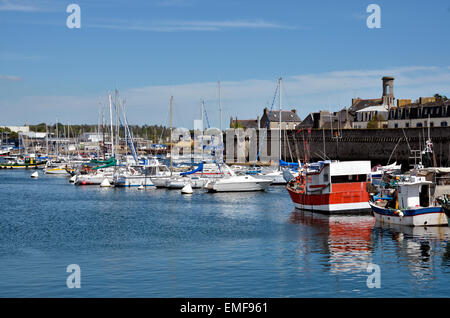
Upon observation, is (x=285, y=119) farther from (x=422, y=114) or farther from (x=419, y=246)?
(x=419, y=246)

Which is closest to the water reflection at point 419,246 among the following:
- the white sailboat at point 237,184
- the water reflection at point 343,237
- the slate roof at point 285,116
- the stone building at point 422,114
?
the water reflection at point 343,237

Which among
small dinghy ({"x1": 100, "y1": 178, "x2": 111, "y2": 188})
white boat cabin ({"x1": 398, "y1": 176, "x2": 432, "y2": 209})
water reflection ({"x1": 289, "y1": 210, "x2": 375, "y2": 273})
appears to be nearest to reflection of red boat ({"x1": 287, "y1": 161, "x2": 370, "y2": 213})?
water reflection ({"x1": 289, "y1": 210, "x2": 375, "y2": 273})

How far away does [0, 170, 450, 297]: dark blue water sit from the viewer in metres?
25.2

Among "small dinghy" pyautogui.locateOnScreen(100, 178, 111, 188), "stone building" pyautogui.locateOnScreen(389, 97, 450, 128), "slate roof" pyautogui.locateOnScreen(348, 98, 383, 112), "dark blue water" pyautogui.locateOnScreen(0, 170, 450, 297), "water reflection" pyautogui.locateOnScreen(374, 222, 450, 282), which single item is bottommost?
"dark blue water" pyautogui.locateOnScreen(0, 170, 450, 297)

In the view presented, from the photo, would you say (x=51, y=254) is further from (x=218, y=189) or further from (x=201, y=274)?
(x=218, y=189)

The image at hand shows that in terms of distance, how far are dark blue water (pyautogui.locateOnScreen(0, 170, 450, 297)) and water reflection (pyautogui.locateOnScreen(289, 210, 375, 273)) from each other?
2.4 inches

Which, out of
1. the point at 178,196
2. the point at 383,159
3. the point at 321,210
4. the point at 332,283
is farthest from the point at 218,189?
the point at 332,283

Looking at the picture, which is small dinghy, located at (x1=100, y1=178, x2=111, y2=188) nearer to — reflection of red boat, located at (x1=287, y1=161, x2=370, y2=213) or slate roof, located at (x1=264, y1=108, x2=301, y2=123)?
reflection of red boat, located at (x1=287, y1=161, x2=370, y2=213)

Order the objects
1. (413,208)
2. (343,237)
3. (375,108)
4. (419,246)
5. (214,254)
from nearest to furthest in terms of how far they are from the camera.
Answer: (214,254) < (419,246) < (343,237) < (413,208) < (375,108)

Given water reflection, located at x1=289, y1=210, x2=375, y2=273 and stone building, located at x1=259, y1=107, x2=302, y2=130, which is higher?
stone building, located at x1=259, y1=107, x2=302, y2=130

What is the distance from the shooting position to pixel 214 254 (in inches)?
1278

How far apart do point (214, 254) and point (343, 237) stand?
920 cm

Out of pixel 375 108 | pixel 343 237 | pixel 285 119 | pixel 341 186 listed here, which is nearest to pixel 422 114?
pixel 375 108

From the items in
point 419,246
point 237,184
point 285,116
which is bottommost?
point 419,246
